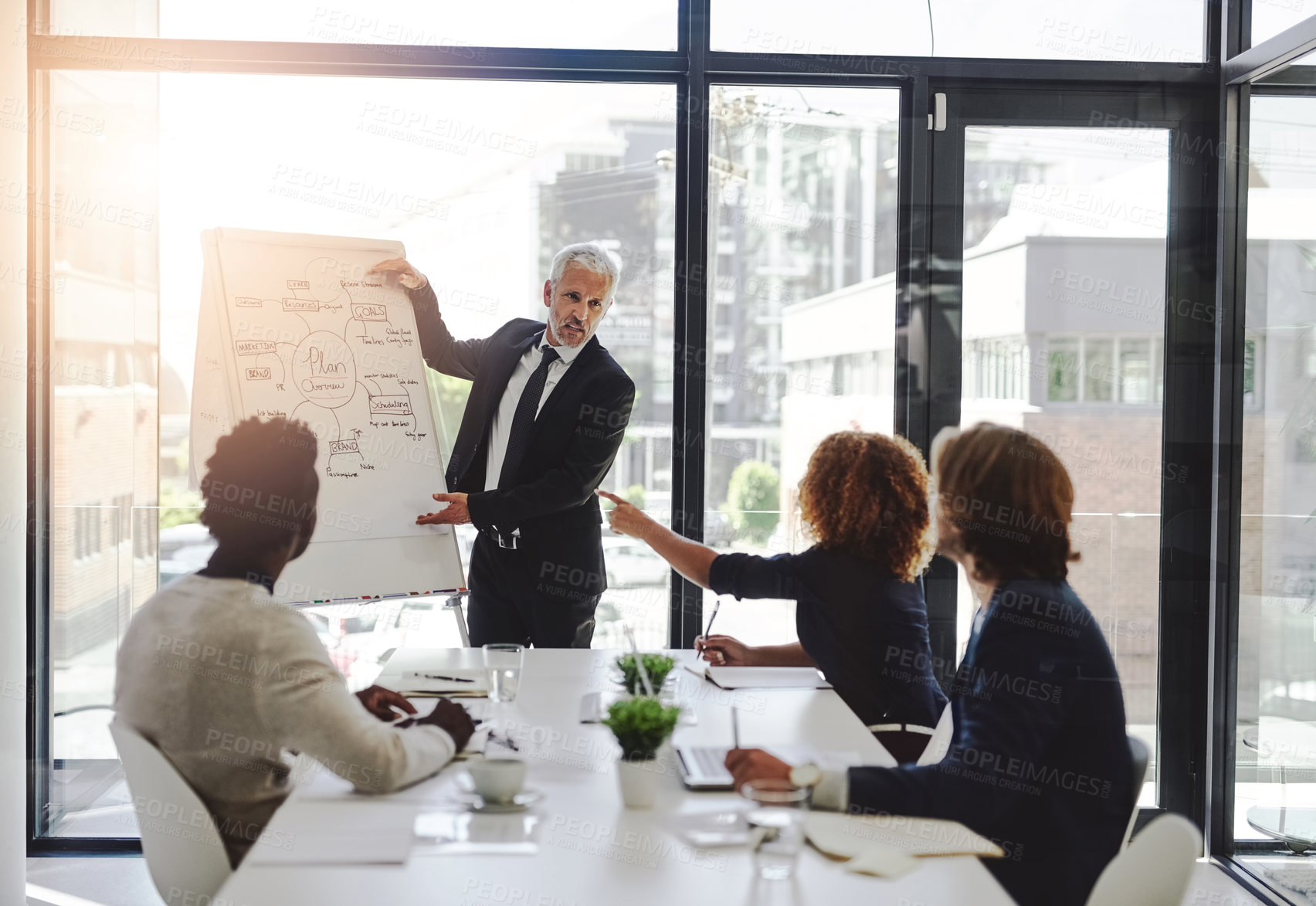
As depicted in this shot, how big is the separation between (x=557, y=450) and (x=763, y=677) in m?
1.07

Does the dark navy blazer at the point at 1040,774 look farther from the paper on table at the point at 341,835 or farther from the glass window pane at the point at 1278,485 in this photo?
the glass window pane at the point at 1278,485

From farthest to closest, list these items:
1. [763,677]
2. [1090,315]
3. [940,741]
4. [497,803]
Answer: [1090,315] < [763,677] < [940,741] < [497,803]

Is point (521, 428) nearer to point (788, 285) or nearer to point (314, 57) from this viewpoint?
point (788, 285)

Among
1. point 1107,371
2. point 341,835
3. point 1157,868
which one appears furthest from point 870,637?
point 1107,371

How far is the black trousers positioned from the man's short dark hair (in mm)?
1468

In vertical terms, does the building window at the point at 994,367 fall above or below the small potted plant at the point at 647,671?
above

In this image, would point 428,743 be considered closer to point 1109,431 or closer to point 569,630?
point 569,630

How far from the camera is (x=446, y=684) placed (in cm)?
226

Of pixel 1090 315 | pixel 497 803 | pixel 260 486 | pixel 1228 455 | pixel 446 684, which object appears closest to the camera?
pixel 497 803

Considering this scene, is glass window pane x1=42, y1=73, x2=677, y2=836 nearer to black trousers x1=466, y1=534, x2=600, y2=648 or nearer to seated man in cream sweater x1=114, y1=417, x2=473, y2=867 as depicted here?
black trousers x1=466, y1=534, x2=600, y2=648

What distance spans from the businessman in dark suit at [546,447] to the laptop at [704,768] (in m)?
1.38

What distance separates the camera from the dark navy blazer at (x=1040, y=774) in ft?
5.02

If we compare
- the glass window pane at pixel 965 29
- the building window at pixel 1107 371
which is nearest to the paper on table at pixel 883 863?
the building window at pixel 1107 371

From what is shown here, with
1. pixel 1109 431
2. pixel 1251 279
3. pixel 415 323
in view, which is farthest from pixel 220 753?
pixel 1251 279
